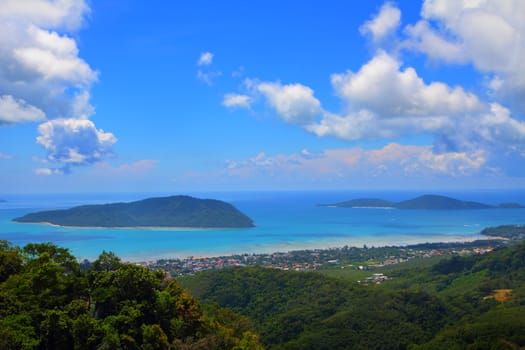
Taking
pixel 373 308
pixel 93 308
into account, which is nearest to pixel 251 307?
pixel 373 308

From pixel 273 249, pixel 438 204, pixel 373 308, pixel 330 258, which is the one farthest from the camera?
pixel 438 204

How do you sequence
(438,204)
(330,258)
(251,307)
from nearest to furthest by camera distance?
(251,307), (330,258), (438,204)

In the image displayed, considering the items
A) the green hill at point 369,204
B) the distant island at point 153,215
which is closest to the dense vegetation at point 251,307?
the distant island at point 153,215

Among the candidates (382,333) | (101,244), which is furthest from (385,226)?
(382,333)

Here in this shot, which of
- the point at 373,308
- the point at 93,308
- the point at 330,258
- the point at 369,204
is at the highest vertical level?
the point at 369,204

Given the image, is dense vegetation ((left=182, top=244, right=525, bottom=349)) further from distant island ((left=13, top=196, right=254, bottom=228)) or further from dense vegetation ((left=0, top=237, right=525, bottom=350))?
distant island ((left=13, top=196, right=254, bottom=228))

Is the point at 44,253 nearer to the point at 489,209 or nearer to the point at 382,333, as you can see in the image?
the point at 382,333

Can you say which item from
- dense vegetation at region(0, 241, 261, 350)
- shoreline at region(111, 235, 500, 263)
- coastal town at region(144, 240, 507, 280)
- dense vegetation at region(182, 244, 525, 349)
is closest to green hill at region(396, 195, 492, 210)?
shoreline at region(111, 235, 500, 263)

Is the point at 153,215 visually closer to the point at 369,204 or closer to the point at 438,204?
the point at 369,204
